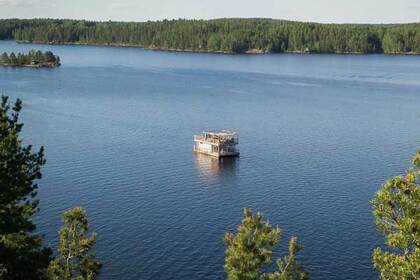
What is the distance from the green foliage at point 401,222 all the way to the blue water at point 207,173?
3386cm

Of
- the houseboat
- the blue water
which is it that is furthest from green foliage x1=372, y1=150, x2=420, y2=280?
the houseboat

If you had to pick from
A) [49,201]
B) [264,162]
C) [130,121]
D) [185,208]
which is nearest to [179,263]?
[185,208]

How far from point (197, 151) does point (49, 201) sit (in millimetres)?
37199

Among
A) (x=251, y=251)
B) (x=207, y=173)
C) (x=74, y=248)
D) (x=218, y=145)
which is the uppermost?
(x=251, y=251)

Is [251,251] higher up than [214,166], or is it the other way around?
[251,251]

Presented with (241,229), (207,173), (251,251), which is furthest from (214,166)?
(251,251)

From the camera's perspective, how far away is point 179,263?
60844mm

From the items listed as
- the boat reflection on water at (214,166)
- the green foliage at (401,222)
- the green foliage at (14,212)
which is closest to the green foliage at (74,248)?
the green foliage at (14,212)

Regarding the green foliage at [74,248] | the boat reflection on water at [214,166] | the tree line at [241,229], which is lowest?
the boat reflection on water at [214,166]

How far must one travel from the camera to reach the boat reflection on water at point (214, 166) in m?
95.2

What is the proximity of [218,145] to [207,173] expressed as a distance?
1164cm

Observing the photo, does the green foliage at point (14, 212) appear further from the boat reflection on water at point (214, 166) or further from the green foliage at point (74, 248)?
the boat reflection on water at point (214, 166)

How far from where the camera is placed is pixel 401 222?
2431 centimetres

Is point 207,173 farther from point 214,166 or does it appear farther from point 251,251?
point 251,251
